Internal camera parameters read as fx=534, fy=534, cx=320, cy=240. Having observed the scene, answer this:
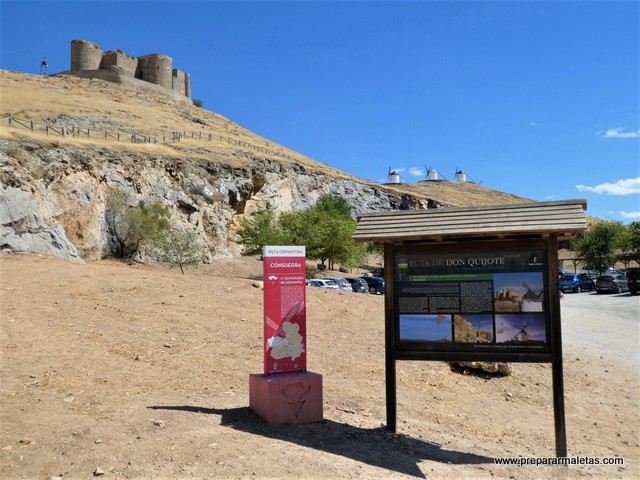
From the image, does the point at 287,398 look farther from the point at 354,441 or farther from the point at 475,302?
the point at 475,302

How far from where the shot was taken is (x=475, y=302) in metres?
7.05

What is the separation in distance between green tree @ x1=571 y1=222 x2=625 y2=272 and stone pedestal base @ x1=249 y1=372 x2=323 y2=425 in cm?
6381

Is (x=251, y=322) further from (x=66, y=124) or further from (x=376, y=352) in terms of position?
(x=66, y=124)

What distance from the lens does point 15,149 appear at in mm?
28578

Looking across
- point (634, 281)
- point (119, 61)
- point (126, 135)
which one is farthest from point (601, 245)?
point (119, 61)

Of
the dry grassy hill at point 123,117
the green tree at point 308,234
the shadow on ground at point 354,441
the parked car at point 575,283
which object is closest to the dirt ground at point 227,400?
the shadow on ground at point 354,441

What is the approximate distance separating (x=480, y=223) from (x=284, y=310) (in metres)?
2.92

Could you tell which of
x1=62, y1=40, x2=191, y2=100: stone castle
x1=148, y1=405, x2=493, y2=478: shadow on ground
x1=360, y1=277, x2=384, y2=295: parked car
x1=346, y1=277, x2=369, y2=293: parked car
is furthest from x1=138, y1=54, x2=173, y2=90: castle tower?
x1=148, y1=405, x2=493, y2=478: shadow on ground

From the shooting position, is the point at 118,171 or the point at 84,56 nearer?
the point at 118,171

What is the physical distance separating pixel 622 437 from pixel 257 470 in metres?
6.65

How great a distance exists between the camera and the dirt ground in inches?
226

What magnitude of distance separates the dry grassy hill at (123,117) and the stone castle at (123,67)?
2059 millimetres

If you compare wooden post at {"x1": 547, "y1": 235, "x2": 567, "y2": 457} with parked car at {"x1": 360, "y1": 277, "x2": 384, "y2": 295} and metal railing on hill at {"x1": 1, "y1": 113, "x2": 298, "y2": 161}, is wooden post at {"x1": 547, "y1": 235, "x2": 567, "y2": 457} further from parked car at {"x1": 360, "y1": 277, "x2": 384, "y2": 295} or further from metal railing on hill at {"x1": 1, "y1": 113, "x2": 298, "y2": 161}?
metal railing on hill at {"x1": 1, "y1": 113, "x2": 298, "y2": 161}

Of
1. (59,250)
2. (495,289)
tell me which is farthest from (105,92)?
(495,289)
